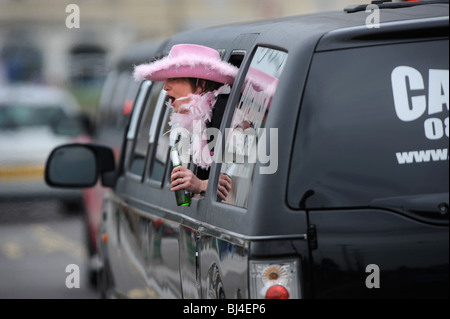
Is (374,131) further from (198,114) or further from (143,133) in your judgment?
(143,133)

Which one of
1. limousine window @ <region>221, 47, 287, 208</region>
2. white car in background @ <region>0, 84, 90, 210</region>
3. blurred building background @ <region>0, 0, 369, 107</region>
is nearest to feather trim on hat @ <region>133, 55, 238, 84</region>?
limousine window @ <region>221, 47, 287, 208</region>

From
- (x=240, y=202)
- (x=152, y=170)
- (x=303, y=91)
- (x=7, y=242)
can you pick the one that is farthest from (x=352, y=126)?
(x=7, y=242)

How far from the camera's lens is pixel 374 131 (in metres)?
3.70

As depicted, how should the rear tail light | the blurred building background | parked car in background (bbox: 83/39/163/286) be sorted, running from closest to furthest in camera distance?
the rear tail light → parked car in background (bbox: 83/39/163/286) → the blurred building background

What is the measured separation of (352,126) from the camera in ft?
12.2

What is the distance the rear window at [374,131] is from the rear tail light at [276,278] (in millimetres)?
204

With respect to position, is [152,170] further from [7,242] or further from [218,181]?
[7,242]

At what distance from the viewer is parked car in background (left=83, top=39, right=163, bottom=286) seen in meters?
9.99

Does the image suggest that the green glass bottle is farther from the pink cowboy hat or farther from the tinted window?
the tinted window

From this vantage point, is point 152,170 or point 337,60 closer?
point 337,60

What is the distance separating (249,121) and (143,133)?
2.30 meters

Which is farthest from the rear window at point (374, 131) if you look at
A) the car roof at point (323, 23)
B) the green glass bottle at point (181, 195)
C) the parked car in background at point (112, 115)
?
the parked car in background at point (112, 115)

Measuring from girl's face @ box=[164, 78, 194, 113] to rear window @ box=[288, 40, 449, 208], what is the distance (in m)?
1.09
